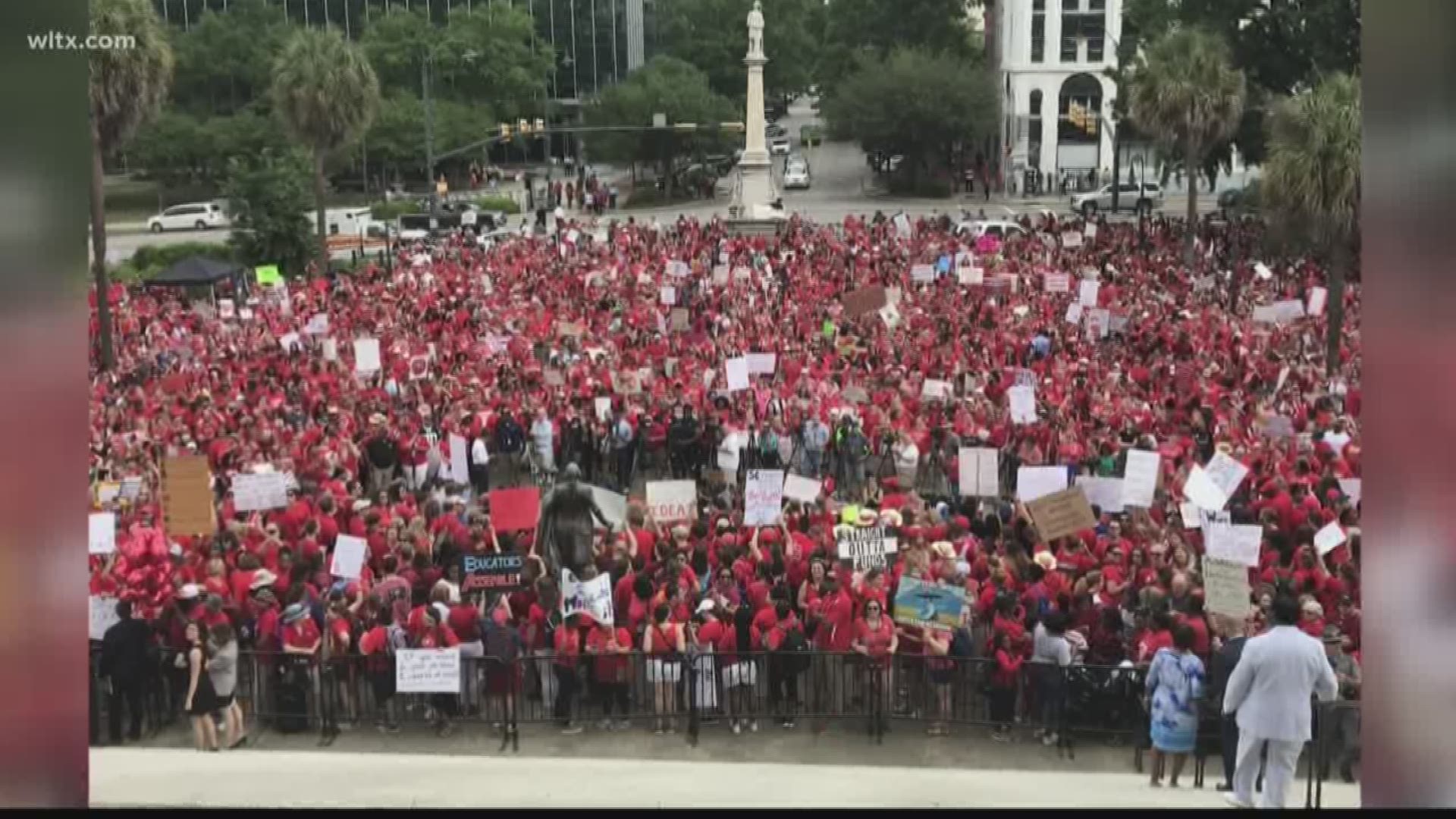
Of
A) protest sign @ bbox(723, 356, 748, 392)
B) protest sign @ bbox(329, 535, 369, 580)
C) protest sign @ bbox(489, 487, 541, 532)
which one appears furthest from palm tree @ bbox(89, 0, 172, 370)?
protest sign @ bbox(329, 535, 369, 580)

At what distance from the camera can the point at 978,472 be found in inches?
637

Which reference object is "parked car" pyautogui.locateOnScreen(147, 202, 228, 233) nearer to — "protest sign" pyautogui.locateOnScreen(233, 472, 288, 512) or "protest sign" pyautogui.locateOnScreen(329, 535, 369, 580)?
"protest sign" pyautogui.locateOnScreen(233, 472, 288, 512)

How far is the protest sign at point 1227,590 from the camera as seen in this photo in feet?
35.2

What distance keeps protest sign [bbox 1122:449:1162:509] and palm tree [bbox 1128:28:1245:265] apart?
23.7 metres

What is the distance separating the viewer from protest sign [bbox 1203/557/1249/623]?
422 inches

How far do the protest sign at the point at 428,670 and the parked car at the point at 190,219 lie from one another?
53.7 meters

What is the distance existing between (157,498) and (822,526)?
709cm

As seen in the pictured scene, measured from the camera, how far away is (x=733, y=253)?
114ft

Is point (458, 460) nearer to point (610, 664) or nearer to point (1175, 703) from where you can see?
point (610, 664)

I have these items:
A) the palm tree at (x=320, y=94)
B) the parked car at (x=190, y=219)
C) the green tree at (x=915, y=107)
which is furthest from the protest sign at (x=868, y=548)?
the green tree at (x=915, y=107)

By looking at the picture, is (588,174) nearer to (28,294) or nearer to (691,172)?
(691,172)

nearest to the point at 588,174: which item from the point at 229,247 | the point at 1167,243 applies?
the point at 229,247

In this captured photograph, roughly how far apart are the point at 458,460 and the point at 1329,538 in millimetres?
9705

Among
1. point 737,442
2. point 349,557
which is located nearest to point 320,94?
point 737,442
